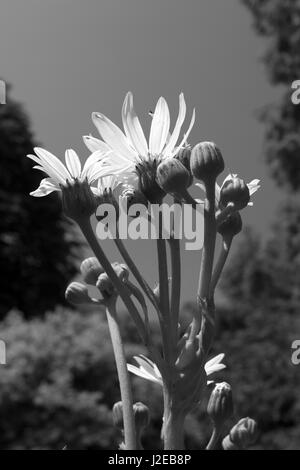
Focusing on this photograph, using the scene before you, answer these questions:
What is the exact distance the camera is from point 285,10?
8.65 meters

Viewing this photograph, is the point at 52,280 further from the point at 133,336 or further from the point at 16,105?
the point at 16,105

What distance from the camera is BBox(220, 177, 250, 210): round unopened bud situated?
548 mm

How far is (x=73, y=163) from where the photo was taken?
0.58 meters

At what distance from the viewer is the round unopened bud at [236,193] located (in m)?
0.55

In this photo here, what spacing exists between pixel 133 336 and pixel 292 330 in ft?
11.9

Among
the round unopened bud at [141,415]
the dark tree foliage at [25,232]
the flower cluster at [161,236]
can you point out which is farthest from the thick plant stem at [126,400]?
the dark tree foliage at [25,232]

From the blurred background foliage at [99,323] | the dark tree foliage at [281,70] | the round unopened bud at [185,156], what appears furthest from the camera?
the dark tree foliage at [281,70]

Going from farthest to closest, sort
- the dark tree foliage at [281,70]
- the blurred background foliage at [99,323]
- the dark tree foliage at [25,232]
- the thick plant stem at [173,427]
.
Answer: the dark tree foliage at [25,232], the dark tree foliage at [281,70], the blurred background foliage at [99,323], the thick plant stem at [173,427]

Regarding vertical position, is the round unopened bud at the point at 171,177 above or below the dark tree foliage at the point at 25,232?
below

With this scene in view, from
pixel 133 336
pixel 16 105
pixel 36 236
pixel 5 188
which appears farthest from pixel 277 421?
pixel 16 105

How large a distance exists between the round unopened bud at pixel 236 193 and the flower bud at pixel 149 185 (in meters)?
0.05

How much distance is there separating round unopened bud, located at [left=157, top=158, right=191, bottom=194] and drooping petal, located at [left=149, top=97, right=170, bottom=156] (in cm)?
6

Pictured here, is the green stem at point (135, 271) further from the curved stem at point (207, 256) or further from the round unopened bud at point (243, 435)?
the round unopened bud at point (243, 435)
